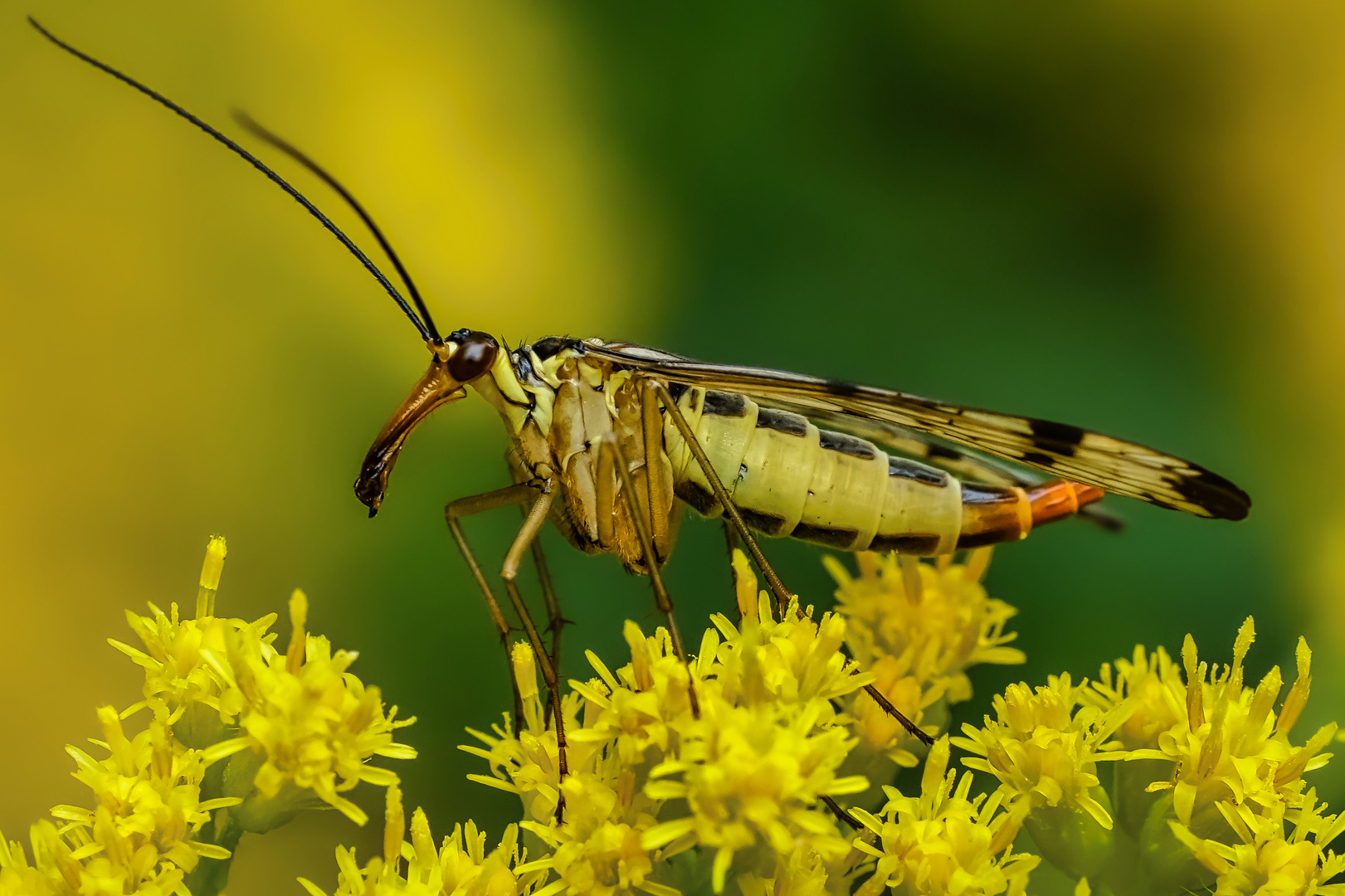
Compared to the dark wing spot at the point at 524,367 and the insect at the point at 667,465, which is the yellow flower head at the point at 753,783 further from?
the dark wing spot at the point at 524,367

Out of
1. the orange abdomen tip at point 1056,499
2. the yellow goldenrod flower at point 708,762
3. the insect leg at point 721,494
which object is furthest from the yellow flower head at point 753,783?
the orange abdomen tip at point 1056,499

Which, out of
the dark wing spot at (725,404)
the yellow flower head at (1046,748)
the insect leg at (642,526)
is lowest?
the yellow flower head at (1046,748)

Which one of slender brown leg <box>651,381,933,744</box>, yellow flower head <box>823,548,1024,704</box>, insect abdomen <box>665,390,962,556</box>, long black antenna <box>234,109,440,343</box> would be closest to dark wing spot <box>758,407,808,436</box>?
insect abdomen <box>665,390,962,556</box>

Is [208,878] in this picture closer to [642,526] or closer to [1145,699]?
[642,526]

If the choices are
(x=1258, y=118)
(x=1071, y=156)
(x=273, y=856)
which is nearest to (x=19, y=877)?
(x=273, y=856)

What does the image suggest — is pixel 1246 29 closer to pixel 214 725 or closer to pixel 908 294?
pixel 908 294

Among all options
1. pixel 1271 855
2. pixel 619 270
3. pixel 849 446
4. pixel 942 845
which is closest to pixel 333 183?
pixel 849 446
